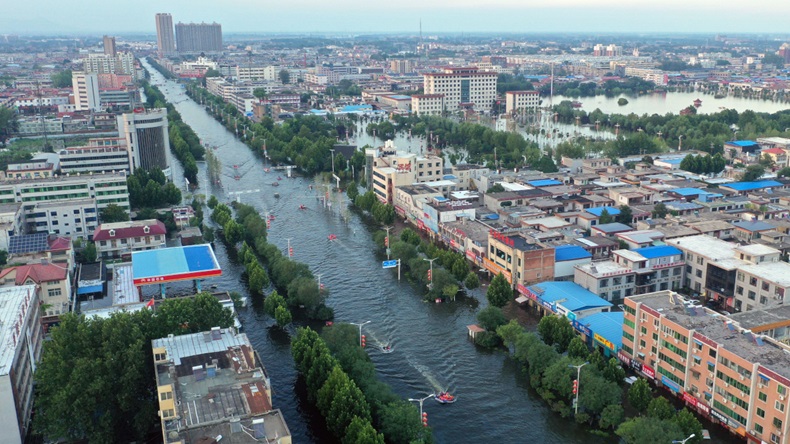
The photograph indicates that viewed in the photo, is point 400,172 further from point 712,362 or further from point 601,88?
point 601,88

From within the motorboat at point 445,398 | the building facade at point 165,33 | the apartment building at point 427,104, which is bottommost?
the motorboat at point 445,398

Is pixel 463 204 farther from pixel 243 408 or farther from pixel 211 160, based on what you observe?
pixel 211 160

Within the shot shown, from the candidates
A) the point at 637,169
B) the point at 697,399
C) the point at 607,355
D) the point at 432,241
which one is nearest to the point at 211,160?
the point at 432,241

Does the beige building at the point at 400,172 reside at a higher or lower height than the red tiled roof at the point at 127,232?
higher

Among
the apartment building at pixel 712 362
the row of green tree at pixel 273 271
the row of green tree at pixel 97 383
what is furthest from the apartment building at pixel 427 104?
the row of green tree at pixel 97 383

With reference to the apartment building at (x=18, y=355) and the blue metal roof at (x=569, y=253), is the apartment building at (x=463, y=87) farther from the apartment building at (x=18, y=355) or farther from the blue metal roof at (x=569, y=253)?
the apartment building at (x=18, y=355)

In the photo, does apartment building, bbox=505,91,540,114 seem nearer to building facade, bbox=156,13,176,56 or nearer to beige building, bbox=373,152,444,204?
beige building, bbox=373,152,444,204
